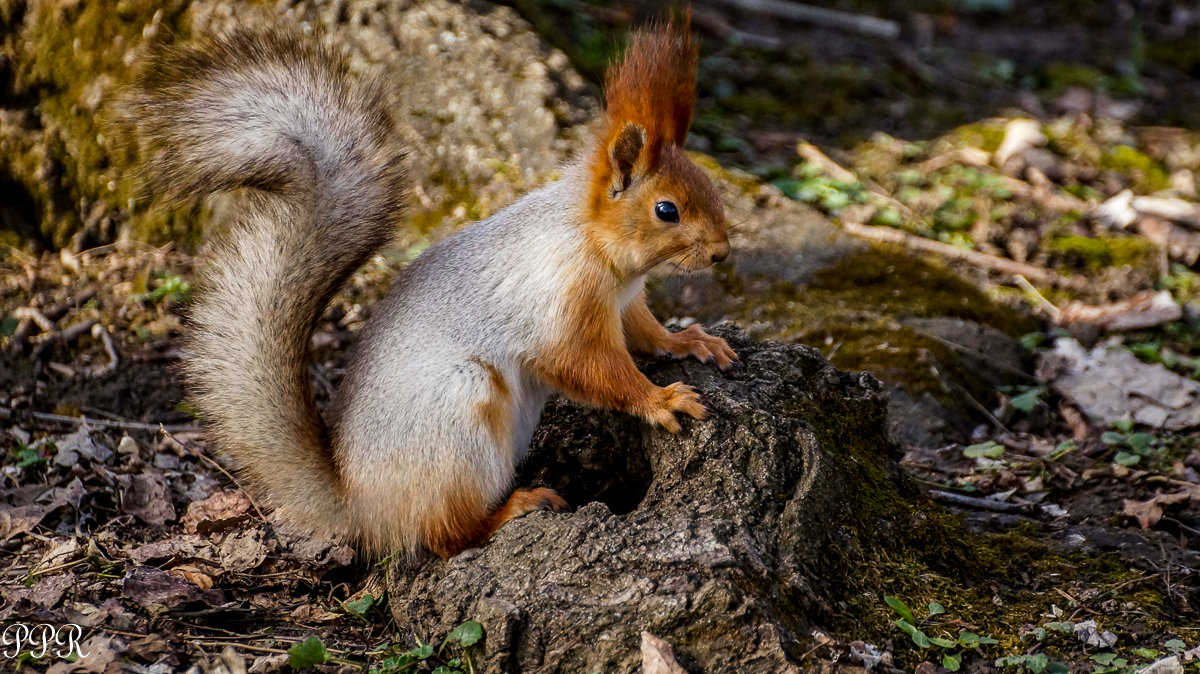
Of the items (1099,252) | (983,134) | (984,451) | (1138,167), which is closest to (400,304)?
(984,451)

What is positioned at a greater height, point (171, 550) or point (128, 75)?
point (128, 75)

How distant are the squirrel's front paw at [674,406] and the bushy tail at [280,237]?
0.82 meters

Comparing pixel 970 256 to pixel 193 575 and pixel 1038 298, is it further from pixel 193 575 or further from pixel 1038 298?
pixel 193 575

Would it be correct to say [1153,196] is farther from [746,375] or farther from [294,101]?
[294,101]

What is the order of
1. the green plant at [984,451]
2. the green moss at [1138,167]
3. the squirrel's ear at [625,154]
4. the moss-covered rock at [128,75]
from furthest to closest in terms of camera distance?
the green moss at [1138,167], the moss-covered rock at [128,75], the green plant at [984,451], the squirrel's ear at [625,154]

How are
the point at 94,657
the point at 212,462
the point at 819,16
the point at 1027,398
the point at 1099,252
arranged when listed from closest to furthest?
the point at 94,657, the point at 212,462, the point at 1027,398, the point at 1099,252, the point at 819,16

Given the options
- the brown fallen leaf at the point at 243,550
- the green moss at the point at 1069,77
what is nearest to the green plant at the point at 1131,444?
the brown fallen leaf at the point at 243,550

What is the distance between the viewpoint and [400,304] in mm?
2770

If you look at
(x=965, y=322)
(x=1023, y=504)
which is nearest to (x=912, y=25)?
(x=965, y=322)

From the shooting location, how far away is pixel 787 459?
2.53 metres

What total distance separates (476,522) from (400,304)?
2.00 ft

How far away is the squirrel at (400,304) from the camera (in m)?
2.55

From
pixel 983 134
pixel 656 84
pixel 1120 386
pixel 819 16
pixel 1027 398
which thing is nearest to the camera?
pixel 656 84

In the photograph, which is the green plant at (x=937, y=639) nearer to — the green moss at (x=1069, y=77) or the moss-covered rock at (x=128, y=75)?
the moss-covered rock at (x=128, y=75)
